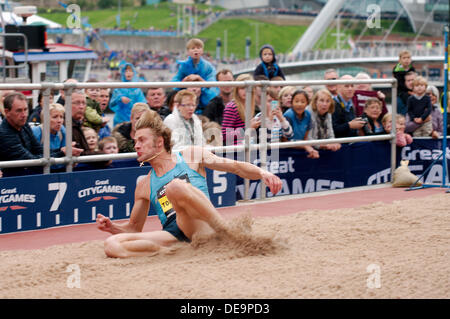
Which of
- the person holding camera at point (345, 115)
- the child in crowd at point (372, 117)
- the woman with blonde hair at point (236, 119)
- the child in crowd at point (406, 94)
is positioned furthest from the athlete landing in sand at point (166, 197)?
the child in crowd at point (406, 94)

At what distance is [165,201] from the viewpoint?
6059 mm

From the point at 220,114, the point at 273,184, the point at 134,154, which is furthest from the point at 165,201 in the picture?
the point at 220,114

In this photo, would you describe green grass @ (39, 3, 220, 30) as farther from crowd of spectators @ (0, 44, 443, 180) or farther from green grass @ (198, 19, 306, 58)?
crowd of spectators @ (0, 44, 443, 180)

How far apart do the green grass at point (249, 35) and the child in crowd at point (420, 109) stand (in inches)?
3305

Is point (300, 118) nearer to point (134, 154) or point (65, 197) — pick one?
point (134, 154)

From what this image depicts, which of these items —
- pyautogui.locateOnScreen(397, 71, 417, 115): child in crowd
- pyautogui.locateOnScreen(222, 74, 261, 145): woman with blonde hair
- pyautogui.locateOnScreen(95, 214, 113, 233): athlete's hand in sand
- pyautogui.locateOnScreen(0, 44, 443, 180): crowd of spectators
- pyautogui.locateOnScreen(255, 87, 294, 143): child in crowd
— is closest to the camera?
pyautogui.locateOnScreen(95, 214, 113, 233): athlete's hand in sand

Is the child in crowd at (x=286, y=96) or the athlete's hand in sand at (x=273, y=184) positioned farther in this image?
the child in crowd at (x=286, y=96)

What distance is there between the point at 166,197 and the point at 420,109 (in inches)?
269

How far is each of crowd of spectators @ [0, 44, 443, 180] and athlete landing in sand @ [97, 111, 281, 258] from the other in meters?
0.33

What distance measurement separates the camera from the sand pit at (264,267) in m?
4.79

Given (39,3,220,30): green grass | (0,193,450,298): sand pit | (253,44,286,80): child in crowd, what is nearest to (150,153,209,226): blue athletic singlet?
(0,193,450,298): sand pit

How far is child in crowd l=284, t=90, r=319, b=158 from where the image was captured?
9.84 metres

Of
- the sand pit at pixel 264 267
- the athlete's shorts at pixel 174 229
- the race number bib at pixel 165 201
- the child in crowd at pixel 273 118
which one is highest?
the child in crowd at pixel 273 118

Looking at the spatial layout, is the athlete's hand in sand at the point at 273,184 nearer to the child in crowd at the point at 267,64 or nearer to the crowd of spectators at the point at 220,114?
the crowd of spectators at the point at 220,114
